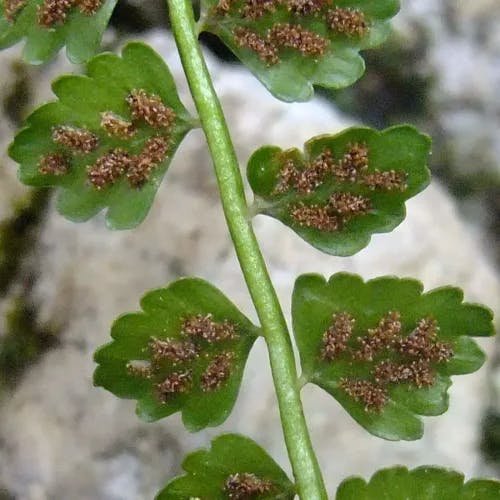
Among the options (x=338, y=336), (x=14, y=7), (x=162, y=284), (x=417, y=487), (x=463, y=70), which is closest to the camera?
(x=417, y=487)

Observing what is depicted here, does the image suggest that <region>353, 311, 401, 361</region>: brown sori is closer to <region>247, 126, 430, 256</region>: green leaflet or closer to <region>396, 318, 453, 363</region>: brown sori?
<region>396, 318, 453, 363</region>: brown sori

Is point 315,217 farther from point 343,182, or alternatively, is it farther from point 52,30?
point 52,30

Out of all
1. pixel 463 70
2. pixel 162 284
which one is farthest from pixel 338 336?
pixel 463 70

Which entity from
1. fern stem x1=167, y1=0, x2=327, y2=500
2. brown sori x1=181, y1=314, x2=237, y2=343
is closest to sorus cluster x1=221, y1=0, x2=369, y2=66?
fern stem x1=167, y1=0, x2=327, y2=500

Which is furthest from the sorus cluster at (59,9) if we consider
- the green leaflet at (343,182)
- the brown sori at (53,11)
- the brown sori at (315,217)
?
the brown sori at (315,217)

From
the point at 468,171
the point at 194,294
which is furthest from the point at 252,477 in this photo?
the point at 468,171

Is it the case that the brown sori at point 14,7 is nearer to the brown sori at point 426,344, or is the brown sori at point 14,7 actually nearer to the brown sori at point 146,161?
the brown sori at point 146,161

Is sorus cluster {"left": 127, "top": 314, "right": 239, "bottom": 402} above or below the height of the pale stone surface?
below
